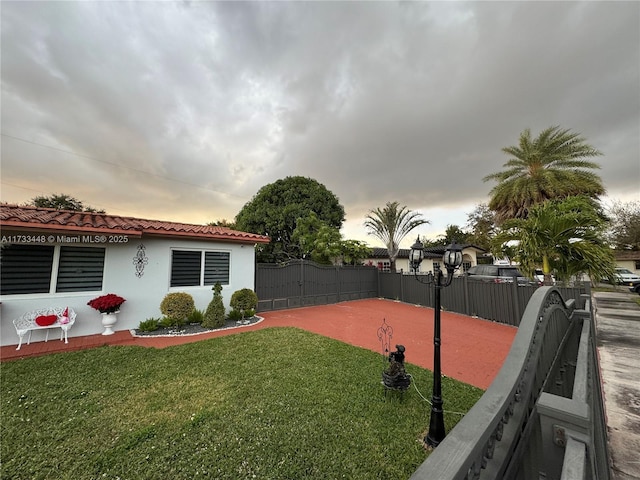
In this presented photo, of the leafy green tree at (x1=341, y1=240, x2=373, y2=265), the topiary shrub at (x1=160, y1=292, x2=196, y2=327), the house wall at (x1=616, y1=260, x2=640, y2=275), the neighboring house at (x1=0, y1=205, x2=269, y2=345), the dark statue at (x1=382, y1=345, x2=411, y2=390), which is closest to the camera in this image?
the dark statue at (x1=382, y1=345, x2=411, y2=390)

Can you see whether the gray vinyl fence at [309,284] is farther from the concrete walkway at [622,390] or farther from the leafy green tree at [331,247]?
the concrete walkway at [622,390]

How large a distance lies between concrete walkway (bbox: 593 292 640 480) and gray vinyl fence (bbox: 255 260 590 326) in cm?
126

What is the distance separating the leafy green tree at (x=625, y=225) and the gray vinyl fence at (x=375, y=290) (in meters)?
24.0

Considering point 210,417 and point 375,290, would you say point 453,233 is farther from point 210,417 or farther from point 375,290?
point 210,417

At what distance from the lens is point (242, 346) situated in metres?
5.48

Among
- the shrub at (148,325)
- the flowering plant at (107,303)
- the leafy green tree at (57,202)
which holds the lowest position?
the shrub at (148,325)

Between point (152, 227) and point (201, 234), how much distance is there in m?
1.27

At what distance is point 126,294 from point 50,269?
161 centimetres

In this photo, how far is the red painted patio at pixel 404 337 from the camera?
15.6 feet

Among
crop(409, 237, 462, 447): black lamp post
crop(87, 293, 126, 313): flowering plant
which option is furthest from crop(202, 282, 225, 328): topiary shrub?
crop(409, 237, 462, 447): black lamp post

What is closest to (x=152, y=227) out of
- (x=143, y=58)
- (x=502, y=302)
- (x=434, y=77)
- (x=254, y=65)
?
(x=143, y=58)

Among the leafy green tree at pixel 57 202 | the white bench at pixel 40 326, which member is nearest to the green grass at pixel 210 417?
the white bench at pixel 40 326

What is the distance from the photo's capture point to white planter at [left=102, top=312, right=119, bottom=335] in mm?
5996

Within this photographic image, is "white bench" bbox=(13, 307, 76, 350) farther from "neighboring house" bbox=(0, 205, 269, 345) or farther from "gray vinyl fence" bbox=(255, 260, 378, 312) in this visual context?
"gray vinyl fence" bbox=(255, 260, 378, 312)
